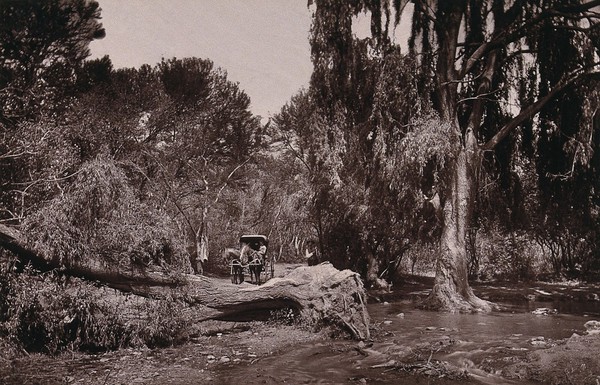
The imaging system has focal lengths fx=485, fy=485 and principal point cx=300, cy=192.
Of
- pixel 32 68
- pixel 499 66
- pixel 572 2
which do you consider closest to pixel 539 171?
pixel 499 66

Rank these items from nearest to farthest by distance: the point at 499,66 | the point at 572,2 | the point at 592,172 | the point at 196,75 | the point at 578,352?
the point at 578,352 → the point at 572,2 → the point at 592,172 → the point at 499,66 → the point at 196,75

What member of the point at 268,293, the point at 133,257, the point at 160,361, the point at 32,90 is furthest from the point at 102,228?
the point at 32,90

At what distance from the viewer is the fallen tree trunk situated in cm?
835

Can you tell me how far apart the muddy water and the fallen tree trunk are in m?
0.72

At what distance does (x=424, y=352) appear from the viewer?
7844 millimetres

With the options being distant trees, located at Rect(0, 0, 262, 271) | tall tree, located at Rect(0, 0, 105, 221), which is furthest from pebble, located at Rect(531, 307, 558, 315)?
tall tree, located at Rect(0, 0, 105, 221)

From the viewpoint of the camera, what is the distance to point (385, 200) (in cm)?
1506

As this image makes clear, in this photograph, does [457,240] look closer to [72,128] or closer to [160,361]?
[160,361]

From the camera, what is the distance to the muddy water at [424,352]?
21.1 ft

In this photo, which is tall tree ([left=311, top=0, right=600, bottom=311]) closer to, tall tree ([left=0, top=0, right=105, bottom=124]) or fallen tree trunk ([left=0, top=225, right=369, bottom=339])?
fallen tree trunk ([left=0, top=225, right=369, bottom=339])

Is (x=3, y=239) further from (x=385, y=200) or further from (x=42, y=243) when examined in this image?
(x=385, y=200)

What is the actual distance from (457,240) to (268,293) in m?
6.91

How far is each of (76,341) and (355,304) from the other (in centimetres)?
492

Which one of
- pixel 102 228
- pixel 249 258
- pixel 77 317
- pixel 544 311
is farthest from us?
pixel 249 258
